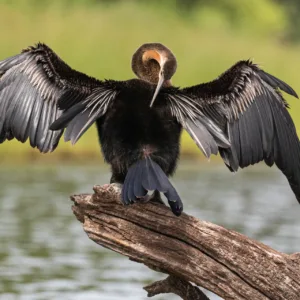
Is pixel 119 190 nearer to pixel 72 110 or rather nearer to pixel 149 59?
pixel 72 110

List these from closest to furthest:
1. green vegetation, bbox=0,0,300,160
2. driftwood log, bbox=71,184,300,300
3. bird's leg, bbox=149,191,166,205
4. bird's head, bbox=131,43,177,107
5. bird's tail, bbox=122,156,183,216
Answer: bird's tail, bbox=122,156,183,216 < driftwood log, bbox=71,184,300,300 < bird's leg, bbox=149,191,166,205 < bird's head, bbox=131,43,177,107 < green vegetation, bbox=0,0,300,160

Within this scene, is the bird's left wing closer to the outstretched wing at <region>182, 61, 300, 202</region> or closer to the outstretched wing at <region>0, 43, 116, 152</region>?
the outstretched wing at <region>182, 61, 300, 202</region>

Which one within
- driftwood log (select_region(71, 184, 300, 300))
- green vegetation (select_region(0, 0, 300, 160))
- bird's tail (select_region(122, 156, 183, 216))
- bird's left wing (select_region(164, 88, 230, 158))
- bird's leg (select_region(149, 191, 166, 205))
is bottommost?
driftwood log (select_region(71, 184, 300, 300))

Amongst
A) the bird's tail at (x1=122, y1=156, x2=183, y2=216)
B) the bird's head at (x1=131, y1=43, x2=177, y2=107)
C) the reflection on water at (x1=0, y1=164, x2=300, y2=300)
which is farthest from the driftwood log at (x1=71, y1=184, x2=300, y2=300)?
the reflection on water at (x1=0, y1=164, x2=300, y2=300)

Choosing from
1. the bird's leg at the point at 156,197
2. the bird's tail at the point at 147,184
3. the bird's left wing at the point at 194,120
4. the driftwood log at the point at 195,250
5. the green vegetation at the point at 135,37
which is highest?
the green vegetation at the point at 135,37

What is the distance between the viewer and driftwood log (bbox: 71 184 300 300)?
477 cm

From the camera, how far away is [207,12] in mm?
21562

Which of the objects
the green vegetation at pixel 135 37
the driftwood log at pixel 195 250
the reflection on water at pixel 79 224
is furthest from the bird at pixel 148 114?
the green vegetation at pixel 135 37

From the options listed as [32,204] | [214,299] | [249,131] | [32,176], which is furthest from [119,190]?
[32,176]

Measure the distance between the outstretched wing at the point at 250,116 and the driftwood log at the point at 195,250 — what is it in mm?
381

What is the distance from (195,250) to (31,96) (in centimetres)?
104

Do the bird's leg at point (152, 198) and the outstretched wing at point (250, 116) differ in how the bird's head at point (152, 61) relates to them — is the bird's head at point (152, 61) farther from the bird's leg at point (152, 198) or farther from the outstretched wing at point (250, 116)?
the bird's leg at point (152, 198)

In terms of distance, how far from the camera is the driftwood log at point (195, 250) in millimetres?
4773

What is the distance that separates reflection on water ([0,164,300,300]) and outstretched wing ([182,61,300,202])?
222 cm
